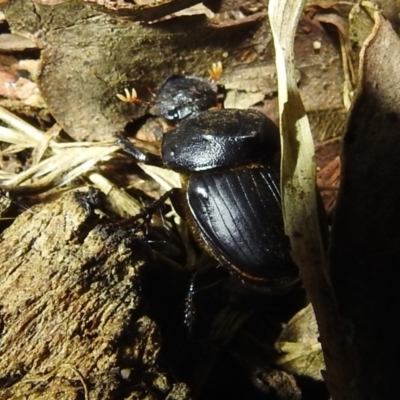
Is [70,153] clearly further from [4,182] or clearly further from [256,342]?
[256,342]

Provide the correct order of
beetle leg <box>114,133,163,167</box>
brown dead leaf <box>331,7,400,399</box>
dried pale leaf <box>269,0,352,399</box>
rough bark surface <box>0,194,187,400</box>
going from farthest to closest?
beetle leg <box>114,133,163,167</box>, brown dead leaf <box>331,7,400,399</box>, dried pale leaf <box>269,0,352,399</box>, rough bark surface <box>0,194,187,400</box>

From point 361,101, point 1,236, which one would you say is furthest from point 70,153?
point 361,101

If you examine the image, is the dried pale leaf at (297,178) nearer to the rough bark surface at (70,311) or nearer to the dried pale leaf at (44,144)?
the rough bark surface at (70,311)

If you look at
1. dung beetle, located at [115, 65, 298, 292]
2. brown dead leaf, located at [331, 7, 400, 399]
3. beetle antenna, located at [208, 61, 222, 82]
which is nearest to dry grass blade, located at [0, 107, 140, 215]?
dung beetle, located at [115, 65, 298, 292]

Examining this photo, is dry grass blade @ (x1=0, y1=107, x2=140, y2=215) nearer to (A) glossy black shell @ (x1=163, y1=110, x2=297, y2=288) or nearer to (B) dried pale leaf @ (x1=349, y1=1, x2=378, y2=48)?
(A) glossy black shell @ (x1=163, y1=110, x2=297, y2=288)

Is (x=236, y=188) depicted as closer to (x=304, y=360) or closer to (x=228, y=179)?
(x=228, y=179)

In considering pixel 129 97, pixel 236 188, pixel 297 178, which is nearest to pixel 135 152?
pixel 129 97

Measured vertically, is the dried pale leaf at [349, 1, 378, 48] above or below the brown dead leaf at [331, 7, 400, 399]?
above
